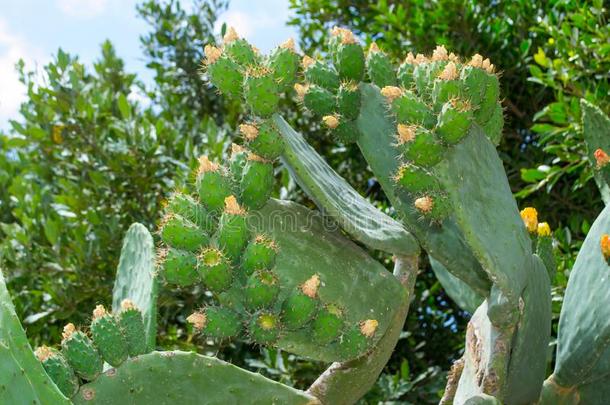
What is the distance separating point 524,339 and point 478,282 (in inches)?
6.7

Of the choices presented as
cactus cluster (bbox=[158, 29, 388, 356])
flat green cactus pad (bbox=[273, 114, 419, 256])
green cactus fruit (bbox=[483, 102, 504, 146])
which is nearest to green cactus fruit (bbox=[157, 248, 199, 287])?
cactus cluster (bbox=[158, 29, 388, 356])

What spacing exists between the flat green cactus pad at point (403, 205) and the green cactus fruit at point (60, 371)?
789 mm

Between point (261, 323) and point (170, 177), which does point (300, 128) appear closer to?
point (170, 177)

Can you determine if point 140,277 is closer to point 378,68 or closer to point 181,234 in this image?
point 181,234

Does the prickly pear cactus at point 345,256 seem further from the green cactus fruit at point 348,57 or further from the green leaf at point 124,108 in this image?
the green leaf at point 124,108

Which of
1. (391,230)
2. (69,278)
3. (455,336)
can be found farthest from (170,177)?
(391,230)

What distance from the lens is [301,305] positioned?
1.69 metres

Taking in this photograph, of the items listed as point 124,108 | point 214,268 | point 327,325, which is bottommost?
point 327,325

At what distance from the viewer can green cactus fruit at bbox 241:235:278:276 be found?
1680 mm

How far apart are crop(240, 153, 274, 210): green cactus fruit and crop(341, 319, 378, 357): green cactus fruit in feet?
1.11

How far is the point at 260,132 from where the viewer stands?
1.77m

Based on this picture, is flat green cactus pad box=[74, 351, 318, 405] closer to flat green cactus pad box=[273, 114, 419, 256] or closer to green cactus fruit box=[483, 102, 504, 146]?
flat green cactus pad box=[273, 114, 419, 256]

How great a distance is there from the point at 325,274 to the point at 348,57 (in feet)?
1.67

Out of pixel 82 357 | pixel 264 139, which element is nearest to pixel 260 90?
pixel 264 139
